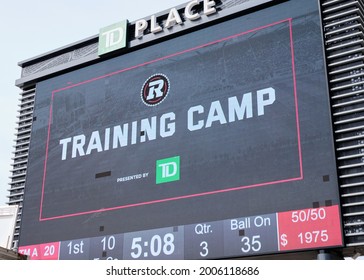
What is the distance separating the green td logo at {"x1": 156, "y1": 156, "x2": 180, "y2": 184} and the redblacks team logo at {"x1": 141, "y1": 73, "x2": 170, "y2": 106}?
7.60 ft

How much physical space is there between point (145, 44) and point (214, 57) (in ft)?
11.1

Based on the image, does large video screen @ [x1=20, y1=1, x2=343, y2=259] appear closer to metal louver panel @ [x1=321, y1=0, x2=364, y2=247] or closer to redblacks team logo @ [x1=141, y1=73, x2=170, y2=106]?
redblacks team logo @ [x1=141, y1=73, x2=170, y2=106]

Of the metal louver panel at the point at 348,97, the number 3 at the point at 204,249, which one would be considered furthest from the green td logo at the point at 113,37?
the number 3 at the point at 204,249

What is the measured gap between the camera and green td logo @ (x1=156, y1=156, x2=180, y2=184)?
18375mm

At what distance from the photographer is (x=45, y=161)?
72.1 feet

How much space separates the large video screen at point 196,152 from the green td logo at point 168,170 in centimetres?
4

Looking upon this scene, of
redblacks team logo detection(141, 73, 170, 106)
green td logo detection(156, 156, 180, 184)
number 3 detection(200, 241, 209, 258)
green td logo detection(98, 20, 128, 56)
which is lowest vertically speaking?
number 3 detection(200, 241, 209, 258)

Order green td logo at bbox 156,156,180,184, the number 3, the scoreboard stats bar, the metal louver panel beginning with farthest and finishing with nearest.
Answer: green td logo at bbox 156,156,180,184
the number 3
the scoreboard stats bar
the metal louver panel

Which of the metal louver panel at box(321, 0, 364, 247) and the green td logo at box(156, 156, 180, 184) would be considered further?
the green td logo at box(156, 156, 180, 184)

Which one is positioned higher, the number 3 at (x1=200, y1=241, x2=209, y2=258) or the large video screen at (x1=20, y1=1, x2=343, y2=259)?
the large video screen at (x1=20, y1=1, x2=343, y2=259)

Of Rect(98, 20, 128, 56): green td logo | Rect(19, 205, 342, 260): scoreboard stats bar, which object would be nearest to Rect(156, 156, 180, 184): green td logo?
Rect(19, 205, 342, 260): scoreboard stats bar

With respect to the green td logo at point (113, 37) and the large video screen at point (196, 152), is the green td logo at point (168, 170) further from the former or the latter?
the green td logo at point (113, 37)

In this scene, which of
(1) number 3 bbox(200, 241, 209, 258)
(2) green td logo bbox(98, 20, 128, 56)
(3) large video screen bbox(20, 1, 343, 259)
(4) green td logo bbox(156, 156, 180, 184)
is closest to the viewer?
(3) large video screen bbox(20, 1, 343, 259)
